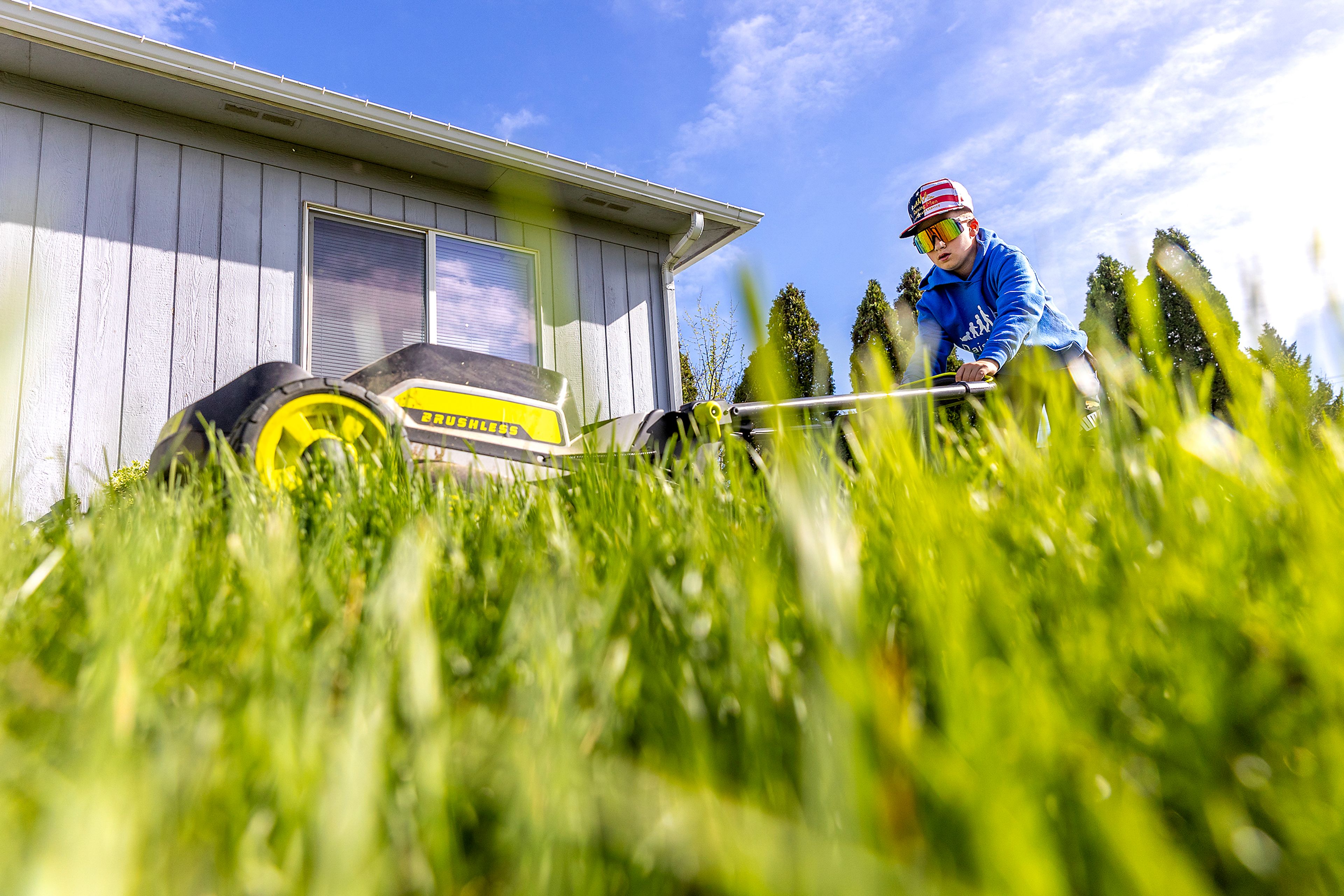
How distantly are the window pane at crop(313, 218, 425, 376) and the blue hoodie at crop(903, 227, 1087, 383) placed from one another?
12.2 feet

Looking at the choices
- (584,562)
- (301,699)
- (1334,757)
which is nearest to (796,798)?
(1334,757)

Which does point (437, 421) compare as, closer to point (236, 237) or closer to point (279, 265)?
point (279, 265)

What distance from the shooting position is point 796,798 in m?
0.45

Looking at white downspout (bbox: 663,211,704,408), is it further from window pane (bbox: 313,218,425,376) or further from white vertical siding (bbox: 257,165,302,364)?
white vertical siding (bbox: 257,165,302,364)

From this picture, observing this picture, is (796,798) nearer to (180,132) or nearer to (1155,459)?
(1155,459)

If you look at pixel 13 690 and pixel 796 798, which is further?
pixel 13 690

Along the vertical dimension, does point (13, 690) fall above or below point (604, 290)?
below

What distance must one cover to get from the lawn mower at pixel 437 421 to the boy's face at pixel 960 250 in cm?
114

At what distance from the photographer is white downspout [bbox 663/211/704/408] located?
24.3 ft

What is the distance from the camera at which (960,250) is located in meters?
4.26

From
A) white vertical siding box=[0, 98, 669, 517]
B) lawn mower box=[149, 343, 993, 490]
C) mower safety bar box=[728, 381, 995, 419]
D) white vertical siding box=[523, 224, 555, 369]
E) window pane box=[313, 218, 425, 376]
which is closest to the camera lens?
lawn mower box=[149, 343, 993, 490]

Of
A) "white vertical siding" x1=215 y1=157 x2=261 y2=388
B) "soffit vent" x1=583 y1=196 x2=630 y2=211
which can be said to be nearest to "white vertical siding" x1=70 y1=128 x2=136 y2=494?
"white vertical siding" x1=215 y1=157 x2=261 y2=388

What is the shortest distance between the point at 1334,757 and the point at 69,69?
651 centimetres

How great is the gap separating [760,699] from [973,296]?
4269mm
